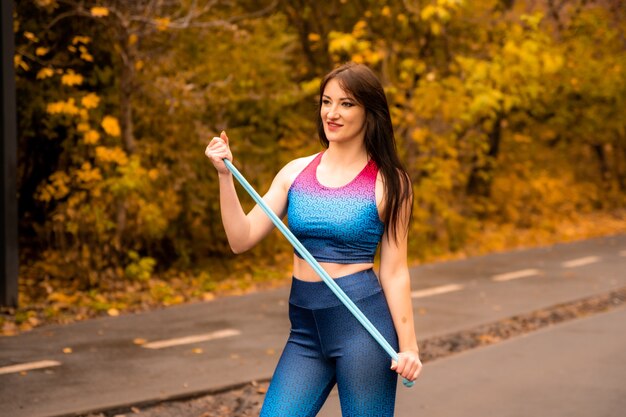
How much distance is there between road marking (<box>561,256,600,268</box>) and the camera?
13.5 metres

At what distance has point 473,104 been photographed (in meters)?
13.6

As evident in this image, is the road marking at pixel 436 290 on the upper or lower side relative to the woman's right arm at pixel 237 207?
lower

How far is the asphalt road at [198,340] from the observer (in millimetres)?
6789

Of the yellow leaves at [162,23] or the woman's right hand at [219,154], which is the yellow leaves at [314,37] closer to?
the yellow leaves at [162,23]

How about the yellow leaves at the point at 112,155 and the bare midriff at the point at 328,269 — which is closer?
the bare midriff at the point at 328,269

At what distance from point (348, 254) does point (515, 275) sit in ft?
30.8

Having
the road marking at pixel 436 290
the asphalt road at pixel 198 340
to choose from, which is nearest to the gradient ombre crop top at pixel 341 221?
the asphalt road at pixel 198 340

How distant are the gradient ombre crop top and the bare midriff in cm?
1

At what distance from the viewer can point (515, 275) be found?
12.6m

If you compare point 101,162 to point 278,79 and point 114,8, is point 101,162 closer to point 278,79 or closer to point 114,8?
point 114,8

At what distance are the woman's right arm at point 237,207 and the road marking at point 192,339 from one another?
475 centimetres

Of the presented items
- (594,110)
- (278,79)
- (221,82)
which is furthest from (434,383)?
(594,110)

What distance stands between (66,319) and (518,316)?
4.16 m

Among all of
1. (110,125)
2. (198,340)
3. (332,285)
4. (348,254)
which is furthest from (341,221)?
(110,125)
